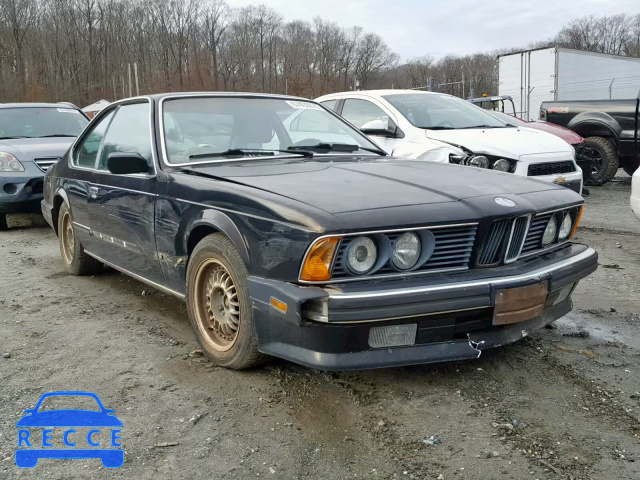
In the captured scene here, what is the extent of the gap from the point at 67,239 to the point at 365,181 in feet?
11.3

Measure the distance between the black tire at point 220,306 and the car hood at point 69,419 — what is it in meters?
0.64

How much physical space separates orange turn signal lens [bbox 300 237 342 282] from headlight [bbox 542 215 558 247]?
133cm

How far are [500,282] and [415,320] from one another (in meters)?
0.43

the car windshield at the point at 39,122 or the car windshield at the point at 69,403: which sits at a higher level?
the car windshield at the point at 39,122

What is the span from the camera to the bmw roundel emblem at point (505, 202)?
2.90m

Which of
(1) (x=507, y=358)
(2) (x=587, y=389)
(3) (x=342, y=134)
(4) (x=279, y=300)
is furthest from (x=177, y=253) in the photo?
(2) (x=587, y=389)

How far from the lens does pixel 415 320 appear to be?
264cm

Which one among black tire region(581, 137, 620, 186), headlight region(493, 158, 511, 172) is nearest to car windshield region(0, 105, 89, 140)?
headlight region(493, 158, 511, 172)

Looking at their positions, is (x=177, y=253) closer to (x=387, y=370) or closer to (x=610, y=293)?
(x=387, y=370)

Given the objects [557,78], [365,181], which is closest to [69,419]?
[365,181]

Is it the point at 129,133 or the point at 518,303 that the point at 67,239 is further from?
the point at 518,303

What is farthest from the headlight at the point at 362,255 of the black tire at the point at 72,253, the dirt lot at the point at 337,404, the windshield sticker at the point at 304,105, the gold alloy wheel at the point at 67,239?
the gold alloy wheel at the point at 67,239

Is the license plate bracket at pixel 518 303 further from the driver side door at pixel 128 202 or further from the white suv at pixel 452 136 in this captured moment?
the white suv at pixel 452 136

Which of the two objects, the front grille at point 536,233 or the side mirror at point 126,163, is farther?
the side mirror at point 126,163
